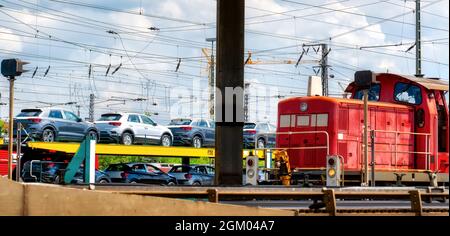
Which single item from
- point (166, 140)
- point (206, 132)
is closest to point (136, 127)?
point (166, 140)

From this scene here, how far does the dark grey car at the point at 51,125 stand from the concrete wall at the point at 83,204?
82.7 ft

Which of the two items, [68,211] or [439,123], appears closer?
[68,211]

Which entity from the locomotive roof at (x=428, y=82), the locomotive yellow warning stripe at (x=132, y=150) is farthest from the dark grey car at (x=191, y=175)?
the locomotive roof at (x=428, y=82)

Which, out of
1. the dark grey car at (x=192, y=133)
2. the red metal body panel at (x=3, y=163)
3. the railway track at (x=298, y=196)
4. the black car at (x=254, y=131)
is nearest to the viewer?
the railway track at (x=298, y=196)

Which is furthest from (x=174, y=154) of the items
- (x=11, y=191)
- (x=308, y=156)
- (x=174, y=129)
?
(x=11, y=191)

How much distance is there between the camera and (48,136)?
107 feet

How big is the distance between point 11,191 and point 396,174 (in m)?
12.4

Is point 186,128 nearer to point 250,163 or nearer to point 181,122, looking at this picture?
point 181,122

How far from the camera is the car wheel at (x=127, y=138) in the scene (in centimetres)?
3642

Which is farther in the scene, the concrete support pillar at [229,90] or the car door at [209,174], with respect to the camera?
the car door at [209,174]

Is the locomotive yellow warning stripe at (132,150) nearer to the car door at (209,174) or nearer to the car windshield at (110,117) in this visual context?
the car door at (209,174)
